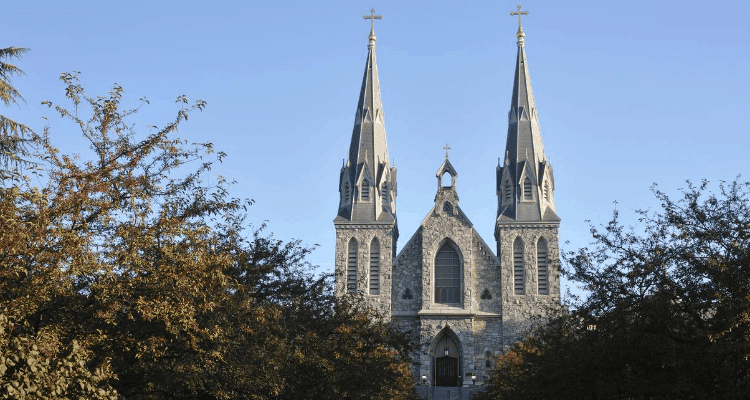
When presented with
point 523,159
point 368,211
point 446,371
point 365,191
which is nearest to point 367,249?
point 368,211

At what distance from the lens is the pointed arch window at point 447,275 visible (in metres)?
51.7

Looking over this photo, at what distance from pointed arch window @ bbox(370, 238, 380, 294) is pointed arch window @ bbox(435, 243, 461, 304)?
341cm

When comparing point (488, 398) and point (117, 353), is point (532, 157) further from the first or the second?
point (117, 353)

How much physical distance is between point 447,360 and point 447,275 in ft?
15.9

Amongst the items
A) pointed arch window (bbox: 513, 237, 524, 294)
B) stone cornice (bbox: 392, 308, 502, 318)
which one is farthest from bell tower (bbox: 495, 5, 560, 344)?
stone cornice (bbox: 392, 308, 502, 318)

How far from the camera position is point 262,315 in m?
16.5

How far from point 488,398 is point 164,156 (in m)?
25.8

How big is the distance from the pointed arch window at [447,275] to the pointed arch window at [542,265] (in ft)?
14.7

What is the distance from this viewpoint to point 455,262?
5228 centimetres

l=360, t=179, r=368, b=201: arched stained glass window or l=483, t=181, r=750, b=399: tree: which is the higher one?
l=360, t=179, r=368, b=201: arched stained glass window

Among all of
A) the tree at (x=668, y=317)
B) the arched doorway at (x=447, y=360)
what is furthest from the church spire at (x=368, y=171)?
the tree at (x=668, y=317)

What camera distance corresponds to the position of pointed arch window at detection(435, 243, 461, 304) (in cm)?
5166

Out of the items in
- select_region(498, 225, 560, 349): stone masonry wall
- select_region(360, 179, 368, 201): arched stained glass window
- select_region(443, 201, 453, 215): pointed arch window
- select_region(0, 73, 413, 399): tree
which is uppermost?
select_region(360, 179, 368, 201): arched stained glass window

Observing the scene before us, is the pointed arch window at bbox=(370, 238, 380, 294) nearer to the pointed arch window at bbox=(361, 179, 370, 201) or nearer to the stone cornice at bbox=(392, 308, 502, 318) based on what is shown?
the pointed arch window at bbox=(361, 179, 370, 201)
